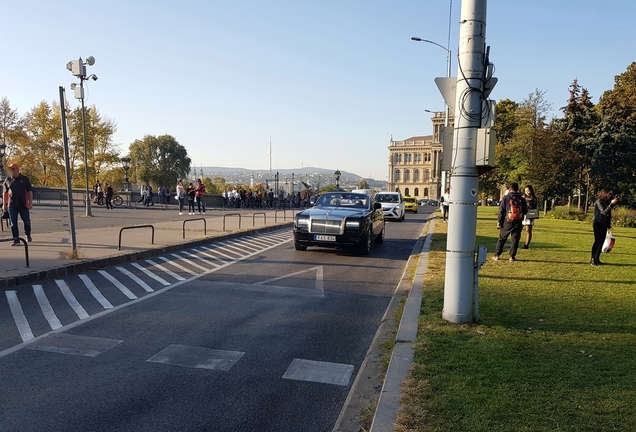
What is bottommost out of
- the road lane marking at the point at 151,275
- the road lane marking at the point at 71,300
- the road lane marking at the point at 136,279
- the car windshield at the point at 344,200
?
the road lane marking at the point at 151,275

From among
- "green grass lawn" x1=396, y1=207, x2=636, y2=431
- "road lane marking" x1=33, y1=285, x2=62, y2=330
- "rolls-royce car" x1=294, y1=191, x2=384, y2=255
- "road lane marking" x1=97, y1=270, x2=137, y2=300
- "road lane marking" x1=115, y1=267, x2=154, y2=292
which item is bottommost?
"road lane marking" x1=115, y1=267, x2=154, y2=292

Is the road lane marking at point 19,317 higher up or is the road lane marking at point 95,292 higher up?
the road lane marking at point 19,317

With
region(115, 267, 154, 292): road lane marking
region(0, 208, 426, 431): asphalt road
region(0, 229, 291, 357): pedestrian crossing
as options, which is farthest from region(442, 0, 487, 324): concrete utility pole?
region(115, 267, 154, 292): road lane marking

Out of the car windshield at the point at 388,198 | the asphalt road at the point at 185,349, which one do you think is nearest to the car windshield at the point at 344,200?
the asphalt road at the point at 185,349

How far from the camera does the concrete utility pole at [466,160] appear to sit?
555cm

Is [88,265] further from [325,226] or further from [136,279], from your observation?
[325,226]

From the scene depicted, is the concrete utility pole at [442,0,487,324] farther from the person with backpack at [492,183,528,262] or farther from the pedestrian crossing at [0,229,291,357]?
the person with backpack at [492,183,528,262]

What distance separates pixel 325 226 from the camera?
12.5 metres

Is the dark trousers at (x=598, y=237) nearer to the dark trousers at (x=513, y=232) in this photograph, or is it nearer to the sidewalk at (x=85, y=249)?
the dark trousers at (x=513, y=232)

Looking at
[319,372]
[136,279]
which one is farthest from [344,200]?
[319,372]

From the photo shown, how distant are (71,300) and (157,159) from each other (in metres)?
88.8

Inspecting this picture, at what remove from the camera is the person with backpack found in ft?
36.7

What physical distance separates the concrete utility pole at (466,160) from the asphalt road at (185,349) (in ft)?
4.05

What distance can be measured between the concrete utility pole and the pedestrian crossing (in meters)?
4.71
